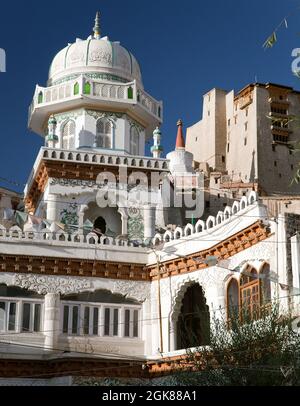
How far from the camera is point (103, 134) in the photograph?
107 ft

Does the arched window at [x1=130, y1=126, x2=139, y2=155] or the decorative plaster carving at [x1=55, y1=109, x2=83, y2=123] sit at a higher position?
the decorative plaster carving at [x1=55, y1=109, x2=83, y2=123]

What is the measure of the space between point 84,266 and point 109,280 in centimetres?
101

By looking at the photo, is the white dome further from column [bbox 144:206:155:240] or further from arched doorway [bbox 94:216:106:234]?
column [bbox 144:206:155:240]

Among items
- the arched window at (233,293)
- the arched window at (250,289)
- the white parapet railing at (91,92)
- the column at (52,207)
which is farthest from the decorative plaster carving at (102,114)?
the arched window at (250,289)

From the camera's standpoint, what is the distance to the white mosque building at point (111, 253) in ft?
80.4

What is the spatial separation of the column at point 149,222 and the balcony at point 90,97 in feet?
14.9

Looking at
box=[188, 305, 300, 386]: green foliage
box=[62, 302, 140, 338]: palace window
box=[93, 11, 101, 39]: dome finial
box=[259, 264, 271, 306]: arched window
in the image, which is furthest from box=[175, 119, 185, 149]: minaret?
box=[188, 305, 300, 386]: green foliage

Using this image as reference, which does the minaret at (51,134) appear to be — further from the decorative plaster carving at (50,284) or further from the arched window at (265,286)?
the arched window at (265,286)

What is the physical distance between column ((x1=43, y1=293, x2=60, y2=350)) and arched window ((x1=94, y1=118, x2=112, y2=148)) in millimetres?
8113

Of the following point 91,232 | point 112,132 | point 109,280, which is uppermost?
point 112,132

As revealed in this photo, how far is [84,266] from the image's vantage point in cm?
2705

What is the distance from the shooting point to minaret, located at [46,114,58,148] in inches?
1232
